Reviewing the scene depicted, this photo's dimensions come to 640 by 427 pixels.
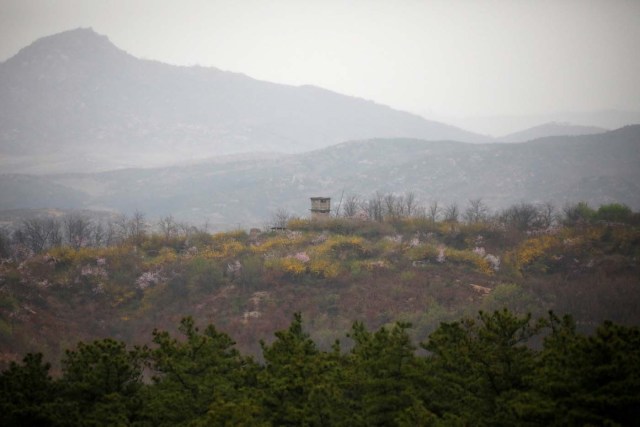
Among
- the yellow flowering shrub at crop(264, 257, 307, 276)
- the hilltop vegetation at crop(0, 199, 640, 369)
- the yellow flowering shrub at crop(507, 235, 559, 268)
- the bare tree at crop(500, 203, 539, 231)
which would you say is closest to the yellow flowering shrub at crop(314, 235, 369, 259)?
the hilltop vegetation at crop(0, 199, 640, 369)

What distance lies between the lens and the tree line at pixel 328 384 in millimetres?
10070

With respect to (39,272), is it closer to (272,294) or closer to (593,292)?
(272,294)

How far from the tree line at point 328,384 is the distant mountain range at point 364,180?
368 ft

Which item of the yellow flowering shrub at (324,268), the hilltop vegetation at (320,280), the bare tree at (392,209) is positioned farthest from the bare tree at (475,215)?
the yellow flowering shrub at (324,268)

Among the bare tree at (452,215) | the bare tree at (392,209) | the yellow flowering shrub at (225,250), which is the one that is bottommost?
the yellow flowering shrub at (225,250)

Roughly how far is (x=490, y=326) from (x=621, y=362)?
3217mm

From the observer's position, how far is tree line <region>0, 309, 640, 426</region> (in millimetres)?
10070

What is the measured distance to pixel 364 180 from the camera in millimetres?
163125

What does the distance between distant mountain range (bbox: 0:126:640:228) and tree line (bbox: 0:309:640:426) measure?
368ft

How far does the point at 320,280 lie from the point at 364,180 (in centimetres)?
12527

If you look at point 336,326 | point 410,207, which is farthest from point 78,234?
point 336,326

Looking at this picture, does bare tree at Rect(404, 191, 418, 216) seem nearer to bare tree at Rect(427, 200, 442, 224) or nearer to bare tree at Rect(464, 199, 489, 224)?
bare tree at Rect(427, 200, 442, 224)

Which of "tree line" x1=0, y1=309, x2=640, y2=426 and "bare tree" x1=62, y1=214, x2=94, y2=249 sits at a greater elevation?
"tree line" x1=0, y1=309, x2=640, y2=426

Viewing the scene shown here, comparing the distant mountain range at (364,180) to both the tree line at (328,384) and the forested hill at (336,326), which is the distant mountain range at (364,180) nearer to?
the forested hill at (336,326)
